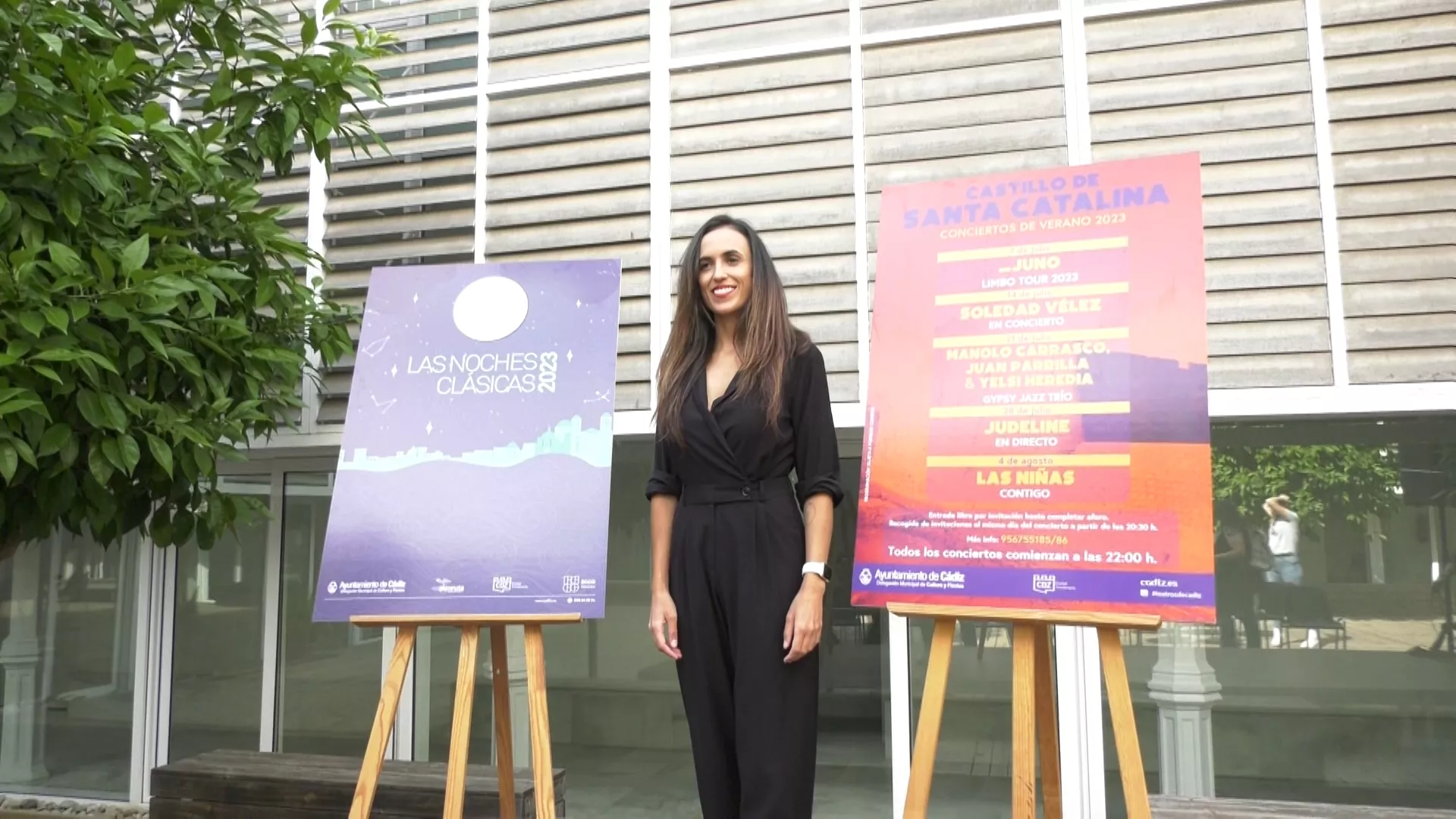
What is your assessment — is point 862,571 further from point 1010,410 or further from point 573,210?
point 573,210

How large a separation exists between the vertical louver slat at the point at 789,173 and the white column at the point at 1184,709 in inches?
58.6

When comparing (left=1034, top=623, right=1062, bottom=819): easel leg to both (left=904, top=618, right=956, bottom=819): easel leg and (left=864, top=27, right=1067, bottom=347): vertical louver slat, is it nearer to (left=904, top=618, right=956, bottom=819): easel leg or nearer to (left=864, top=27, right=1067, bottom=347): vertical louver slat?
(left=904, top=618, right=956, bottom=819): easel leg

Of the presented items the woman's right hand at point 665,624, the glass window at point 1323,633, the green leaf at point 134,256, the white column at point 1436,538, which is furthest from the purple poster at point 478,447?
the white column at point 1436,538

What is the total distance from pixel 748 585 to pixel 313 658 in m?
3.00

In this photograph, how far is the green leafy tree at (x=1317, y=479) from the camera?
3.38 m

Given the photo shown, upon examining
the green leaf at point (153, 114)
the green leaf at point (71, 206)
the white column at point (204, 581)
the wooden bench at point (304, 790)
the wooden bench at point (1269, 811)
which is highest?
the green leaf at point (153, 114)

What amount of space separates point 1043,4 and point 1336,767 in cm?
284

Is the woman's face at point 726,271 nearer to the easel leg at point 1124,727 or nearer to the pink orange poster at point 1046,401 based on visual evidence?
the pink orange poster at point 1046,401

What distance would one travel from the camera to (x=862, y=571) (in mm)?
2250

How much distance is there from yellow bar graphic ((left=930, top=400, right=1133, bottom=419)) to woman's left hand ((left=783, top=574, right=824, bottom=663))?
0.52 m

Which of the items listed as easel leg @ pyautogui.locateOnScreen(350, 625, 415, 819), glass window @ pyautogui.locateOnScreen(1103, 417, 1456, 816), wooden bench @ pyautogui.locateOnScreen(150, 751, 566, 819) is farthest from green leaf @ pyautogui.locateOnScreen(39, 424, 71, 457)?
Answer: glass window @ pyautogui.locateOnScreen(1103, 417, 1456, 816)

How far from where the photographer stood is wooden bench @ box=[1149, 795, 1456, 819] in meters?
2.67

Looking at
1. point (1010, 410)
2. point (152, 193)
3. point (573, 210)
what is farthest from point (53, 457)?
point (1010, 410)

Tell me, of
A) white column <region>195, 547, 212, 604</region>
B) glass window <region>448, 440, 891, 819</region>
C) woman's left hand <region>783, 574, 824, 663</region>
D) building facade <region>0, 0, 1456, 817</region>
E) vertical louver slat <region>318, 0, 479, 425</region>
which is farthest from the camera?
white column <region>195, 547, 212, 604</region>
